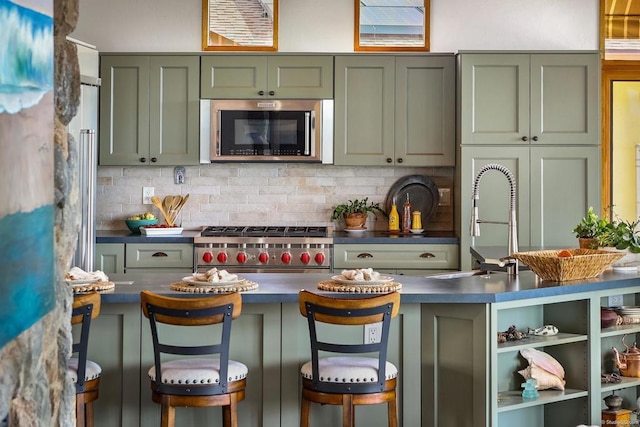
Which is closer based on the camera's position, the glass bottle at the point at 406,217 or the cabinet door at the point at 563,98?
the cabinet door at the point at 563,98

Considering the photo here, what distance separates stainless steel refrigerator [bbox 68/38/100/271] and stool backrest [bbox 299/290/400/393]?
2.74 meters

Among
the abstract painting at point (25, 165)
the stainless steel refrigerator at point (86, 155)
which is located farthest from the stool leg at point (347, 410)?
the stainless steel refrigerator at point (86, 155)

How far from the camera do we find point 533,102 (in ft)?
19.0

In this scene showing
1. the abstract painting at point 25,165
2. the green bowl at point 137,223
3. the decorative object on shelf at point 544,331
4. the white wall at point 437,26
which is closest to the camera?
the abstract painting at point 25,165

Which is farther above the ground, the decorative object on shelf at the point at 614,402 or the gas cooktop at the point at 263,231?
the gas cooktop at the point at 263,231

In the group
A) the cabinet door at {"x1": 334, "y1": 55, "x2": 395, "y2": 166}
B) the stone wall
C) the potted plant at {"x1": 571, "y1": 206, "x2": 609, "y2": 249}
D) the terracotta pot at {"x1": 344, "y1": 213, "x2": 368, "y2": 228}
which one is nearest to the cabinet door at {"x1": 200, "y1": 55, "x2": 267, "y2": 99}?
the cabinet door at {"x1": 334, "y1": 55, "x2": 395, "y2": 166}

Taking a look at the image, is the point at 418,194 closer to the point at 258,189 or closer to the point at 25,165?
the point at 258,189

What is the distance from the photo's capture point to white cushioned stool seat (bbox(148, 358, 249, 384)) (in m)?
3.12

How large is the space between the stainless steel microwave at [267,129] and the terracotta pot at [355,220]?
0.49 metres

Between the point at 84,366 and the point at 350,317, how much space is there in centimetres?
103

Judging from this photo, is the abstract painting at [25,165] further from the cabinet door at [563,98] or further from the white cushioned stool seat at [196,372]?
the cabinet door at [563,98]

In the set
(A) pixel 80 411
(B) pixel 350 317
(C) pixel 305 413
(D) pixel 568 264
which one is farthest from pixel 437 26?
(A) pixel 80 411

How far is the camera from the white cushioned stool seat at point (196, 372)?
10.2 feet

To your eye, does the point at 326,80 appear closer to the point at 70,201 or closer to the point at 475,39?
the point at 475,39
